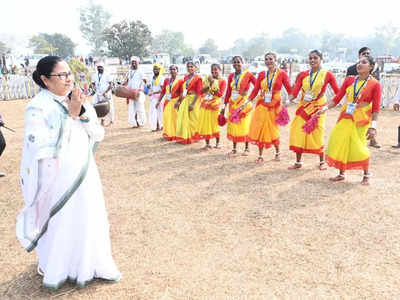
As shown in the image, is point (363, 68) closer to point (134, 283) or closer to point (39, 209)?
point (134, 283)

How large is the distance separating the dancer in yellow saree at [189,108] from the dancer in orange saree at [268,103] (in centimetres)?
160

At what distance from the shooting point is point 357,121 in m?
4.92

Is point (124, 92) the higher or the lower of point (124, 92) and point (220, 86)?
the lower

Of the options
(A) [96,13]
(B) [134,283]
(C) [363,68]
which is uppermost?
(A) [96,13]

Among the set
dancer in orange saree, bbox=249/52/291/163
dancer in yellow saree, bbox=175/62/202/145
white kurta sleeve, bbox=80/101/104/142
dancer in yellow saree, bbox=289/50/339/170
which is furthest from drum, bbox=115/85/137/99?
white kurta sleeve, bbox=80/101/104/142

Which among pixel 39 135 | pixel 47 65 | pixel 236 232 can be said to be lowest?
pixel 236 232

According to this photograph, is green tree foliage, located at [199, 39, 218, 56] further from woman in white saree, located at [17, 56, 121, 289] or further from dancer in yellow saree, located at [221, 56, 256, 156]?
woman in white saree, located at [17, 56, 121, 289]

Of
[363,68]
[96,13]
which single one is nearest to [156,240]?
[363,68]

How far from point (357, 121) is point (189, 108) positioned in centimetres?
376

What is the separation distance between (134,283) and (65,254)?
66 centimetres

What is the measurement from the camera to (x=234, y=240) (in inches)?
142

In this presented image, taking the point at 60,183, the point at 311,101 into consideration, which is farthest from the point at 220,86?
the point at 60,183

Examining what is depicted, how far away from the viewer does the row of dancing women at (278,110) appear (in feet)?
16.2

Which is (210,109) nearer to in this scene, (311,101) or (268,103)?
(268,103)
